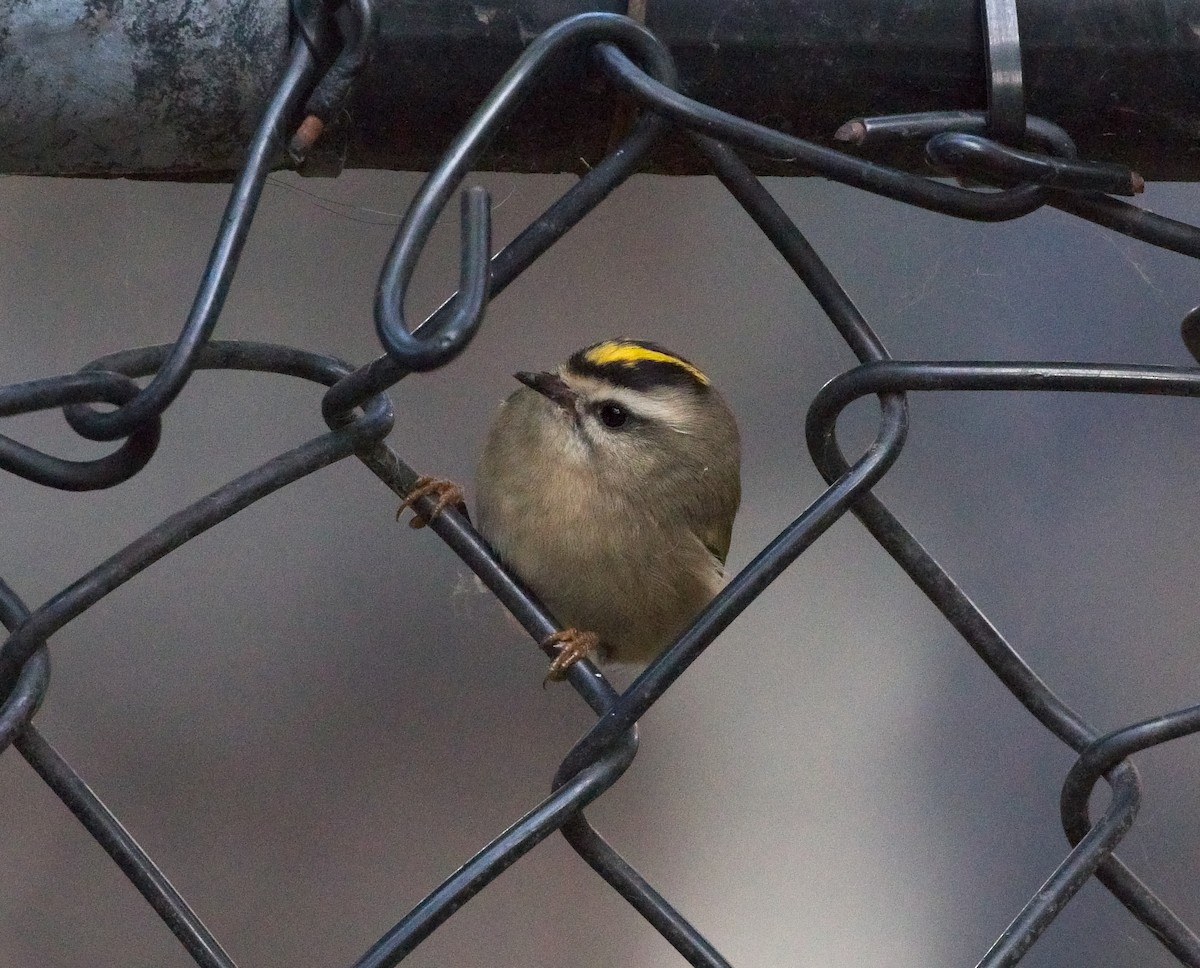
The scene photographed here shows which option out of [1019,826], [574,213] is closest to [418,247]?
[574,213]

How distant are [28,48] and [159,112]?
0.15ft

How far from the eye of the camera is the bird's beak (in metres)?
1.11

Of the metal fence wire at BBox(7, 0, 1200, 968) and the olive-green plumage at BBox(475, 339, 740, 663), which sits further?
the olive-green plumage at BBox(475, 339, 740, 663)

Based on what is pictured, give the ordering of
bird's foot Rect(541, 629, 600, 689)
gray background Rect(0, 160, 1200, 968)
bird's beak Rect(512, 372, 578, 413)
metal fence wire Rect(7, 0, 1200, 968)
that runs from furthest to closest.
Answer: gray background Rect(0, 160, 1200, 968), bird's beak Rect(512, 372, 578, 413), bird's foot Rect(541, 629, 600, 689), metal fence wire Rect(7, 0, 1200, 968)

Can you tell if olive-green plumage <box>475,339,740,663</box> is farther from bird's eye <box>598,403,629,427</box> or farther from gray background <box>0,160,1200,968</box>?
gray background <box>0,160,1200,968</box>

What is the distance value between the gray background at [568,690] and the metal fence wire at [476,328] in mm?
1103

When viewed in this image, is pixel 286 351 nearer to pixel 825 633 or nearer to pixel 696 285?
pixel 696 285

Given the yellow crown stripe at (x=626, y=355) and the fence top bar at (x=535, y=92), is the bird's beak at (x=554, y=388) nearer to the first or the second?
the yellow crown stripe at (x=626, y=355)

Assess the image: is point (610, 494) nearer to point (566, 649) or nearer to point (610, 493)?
point (610, 493)

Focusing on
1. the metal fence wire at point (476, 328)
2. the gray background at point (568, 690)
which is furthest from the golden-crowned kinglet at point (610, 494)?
the metal fence wire at point (476, 328)

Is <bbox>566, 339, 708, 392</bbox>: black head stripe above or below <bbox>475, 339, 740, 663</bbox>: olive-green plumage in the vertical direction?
above

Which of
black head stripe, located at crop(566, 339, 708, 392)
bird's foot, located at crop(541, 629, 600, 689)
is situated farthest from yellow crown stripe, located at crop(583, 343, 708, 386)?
bird's foot, located at crop(541, 629, 600, 689)

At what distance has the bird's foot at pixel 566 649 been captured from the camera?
649mm

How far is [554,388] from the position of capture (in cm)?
115
